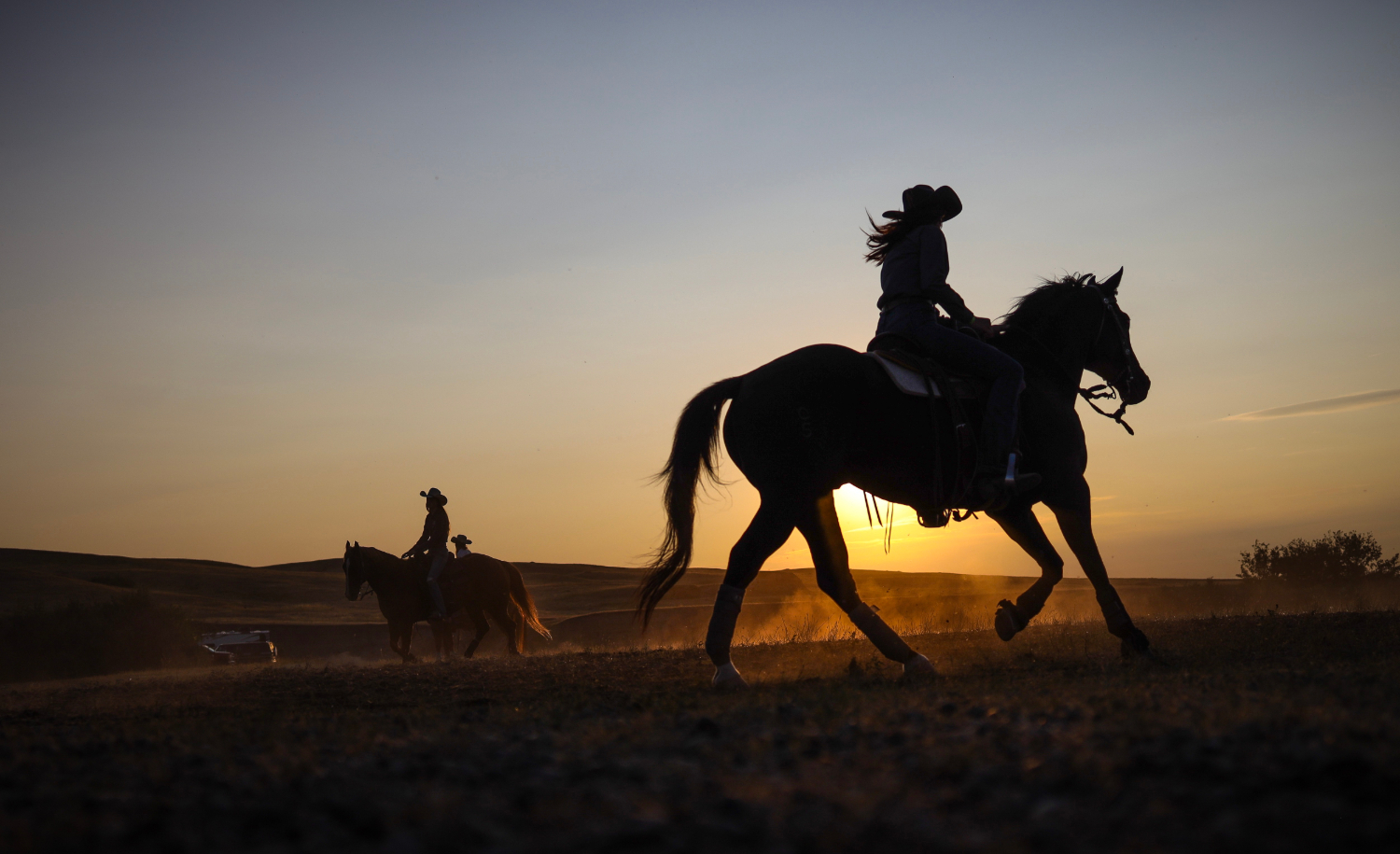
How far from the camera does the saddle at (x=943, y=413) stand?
7320 millimetres

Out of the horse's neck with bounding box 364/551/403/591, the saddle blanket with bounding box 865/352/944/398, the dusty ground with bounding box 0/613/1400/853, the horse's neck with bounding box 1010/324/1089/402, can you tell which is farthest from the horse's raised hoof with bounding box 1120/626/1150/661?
the horse's neck with bounding box 364/551/403/591

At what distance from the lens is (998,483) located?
7441 millimetres

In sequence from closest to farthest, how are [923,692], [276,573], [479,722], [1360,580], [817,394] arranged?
[479,722] → [923,692] → [817,394] → [1360,580] → [276,573]

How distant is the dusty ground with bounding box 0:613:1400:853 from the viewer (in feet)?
7.35

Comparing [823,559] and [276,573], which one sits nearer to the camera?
[823,559]

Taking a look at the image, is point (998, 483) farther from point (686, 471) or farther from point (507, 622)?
point (507, 622)

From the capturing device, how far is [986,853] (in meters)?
2.06

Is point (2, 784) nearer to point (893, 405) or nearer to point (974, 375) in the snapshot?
point (893, 405)

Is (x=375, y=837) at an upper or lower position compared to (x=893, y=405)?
lower

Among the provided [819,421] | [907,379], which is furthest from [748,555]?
[907,379]

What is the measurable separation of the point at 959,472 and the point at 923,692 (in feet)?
8.83

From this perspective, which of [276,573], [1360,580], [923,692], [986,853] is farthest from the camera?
[276,573]

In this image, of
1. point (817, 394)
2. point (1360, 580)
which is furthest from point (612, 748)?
point (1360, 580)

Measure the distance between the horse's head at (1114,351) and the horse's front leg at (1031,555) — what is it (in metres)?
1.76
